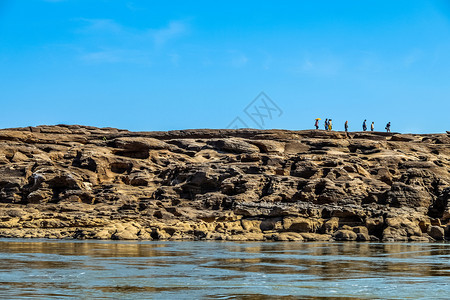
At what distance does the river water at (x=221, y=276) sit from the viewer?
1349cm

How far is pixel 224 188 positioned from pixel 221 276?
29.8 metres

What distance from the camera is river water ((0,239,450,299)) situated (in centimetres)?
1349

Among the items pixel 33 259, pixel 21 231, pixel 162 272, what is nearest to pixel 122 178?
pixel 21 231

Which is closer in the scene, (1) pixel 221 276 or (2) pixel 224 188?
(1) pixel 221 276

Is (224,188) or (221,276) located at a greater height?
(224,188)

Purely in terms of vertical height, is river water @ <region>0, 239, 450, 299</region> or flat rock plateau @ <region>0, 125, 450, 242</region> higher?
flat rock plateau @ <region>0, 125, 450, 242</region>

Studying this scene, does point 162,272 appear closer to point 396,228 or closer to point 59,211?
point 396,228

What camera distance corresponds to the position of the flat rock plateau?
39938 millimetres

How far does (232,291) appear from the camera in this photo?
13.9 m

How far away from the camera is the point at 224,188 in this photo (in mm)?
46938

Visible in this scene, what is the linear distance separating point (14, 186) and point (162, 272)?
113 ft

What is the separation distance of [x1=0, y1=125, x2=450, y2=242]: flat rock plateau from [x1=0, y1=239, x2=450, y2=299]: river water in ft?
50.2

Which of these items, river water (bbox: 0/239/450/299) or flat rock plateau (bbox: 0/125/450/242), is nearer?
river water (bbox: 0/239/450/299)

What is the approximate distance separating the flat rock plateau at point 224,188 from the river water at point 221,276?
15306 mm
